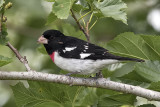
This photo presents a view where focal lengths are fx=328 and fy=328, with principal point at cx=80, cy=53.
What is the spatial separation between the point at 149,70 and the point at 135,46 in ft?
1.10

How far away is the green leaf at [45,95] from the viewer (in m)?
3.55

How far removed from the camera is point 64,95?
3574 millimetres

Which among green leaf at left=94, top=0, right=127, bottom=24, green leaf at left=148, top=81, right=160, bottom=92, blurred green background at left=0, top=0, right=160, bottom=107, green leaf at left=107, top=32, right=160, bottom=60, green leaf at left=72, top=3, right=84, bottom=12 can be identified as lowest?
blurred green background at left=0, top=0, right=160, bottom=107

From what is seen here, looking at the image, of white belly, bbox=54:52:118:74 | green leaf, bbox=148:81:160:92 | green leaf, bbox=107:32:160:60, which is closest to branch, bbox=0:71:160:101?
green leaf, bbox=148:81:160:92

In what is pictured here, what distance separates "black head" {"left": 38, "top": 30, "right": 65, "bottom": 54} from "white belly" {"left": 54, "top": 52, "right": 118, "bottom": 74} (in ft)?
1.02

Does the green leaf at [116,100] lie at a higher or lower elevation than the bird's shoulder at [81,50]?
lower

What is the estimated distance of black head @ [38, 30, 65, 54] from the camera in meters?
4.29

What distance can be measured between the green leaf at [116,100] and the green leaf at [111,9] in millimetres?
837

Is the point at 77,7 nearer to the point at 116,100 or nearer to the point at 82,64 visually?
the point at 82,64

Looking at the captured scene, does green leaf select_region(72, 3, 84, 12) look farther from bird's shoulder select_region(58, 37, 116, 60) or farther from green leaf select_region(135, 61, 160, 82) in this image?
green leaf select_region(135, 61, 160, 82)

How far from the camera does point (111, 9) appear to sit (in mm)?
3498

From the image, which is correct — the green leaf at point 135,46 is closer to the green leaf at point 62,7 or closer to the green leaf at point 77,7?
the green leaf at point 77,7

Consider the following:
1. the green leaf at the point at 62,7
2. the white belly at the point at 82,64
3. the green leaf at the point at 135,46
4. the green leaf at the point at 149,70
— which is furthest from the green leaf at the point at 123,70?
the green leaf at the point at 62,7

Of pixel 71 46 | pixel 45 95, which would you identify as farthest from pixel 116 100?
pixel 71 46
